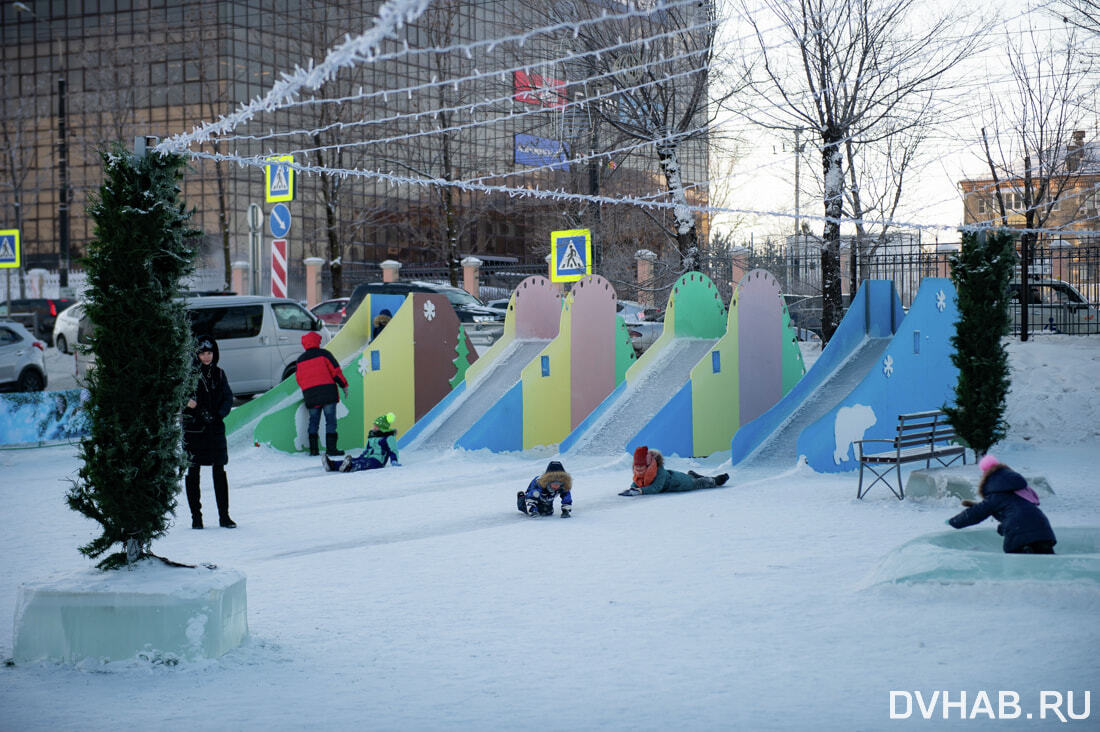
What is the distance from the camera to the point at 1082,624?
537 centimetres

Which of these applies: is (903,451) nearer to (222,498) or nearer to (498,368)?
(498,368)

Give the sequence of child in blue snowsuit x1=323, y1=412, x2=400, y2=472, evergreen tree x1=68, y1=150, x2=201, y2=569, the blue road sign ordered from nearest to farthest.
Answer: evergreen tree x1=68, y1=150, x2=201, y2=569, child in blue snowsuit x1=323, y1=412, x2=400, y2=472, the blue road sign

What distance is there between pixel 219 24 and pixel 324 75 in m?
41.2

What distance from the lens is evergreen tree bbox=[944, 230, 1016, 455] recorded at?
10.5 m

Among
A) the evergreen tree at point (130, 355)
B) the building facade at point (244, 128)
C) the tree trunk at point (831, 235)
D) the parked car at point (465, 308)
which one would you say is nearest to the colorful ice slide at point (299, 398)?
the parked car at point (465, 308)

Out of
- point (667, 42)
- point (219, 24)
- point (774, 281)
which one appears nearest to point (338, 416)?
point (774, 281)

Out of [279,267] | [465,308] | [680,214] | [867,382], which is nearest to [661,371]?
[867,382]

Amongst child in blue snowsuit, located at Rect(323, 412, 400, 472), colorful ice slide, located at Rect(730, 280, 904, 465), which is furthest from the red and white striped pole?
colorful ice slide, located at Rect(730, 280, 904, 465)

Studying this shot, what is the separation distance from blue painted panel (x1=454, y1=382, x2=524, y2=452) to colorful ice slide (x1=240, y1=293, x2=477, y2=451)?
66.5 inches

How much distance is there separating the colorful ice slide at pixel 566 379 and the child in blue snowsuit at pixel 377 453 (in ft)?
3.18

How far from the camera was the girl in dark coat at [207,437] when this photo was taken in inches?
351

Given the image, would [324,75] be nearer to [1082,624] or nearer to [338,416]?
[1082,624]

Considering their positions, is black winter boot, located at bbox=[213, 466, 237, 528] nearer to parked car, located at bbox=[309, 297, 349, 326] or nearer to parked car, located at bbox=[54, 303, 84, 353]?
parked car, located at bbox=[54, 303, 84, 353]

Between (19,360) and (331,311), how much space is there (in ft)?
28.2
